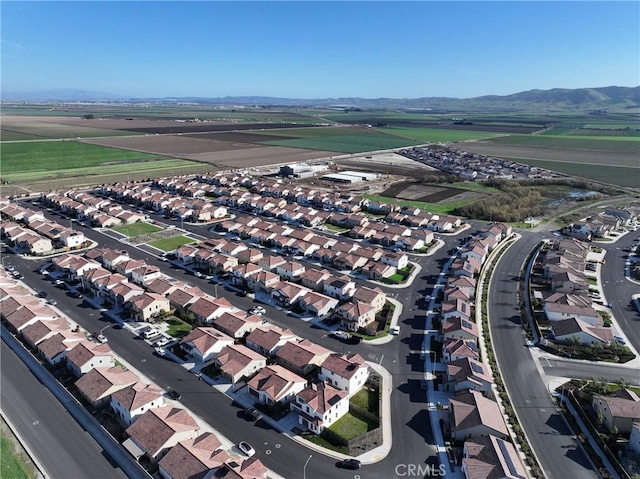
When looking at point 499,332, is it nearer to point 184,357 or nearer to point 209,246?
point 184,357

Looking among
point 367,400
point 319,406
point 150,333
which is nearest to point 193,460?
point 319,406

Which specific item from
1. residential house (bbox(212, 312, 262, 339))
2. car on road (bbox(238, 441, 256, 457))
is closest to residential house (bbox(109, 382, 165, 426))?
car on road (bbox(238, 441, 256, 457))

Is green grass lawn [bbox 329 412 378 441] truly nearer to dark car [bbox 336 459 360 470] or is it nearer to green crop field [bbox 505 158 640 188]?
dark car [bbox 336 459 360 470]

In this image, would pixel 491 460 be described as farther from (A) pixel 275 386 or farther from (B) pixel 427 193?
(B) pixel 427 193

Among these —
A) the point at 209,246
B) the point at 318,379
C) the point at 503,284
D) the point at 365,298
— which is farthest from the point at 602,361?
the point at 209,246

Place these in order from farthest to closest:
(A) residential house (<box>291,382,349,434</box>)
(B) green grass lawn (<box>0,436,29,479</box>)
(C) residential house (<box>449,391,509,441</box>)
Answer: (A) residential house (<box>291,382,349,434</box>) < (C) residential house (<box>449,391,509,441</box>) < (B) green grass lawn (<box>0,436,29,479</box>)
